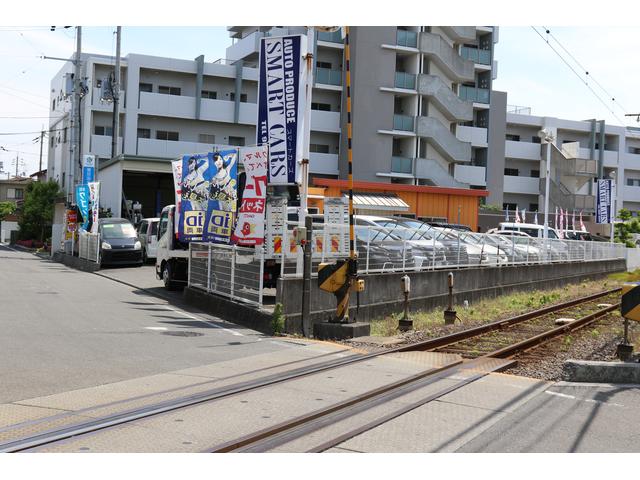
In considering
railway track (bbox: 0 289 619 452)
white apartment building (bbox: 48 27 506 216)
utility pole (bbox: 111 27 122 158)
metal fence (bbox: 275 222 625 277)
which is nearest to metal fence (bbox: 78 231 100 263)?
utility pole (bbox: 111 27 122 158)

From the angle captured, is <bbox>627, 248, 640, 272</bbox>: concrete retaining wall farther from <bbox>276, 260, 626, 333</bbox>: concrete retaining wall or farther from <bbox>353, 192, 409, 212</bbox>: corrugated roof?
<bbox>276, 260, 626, 333</bbox>: concrete retaining wall

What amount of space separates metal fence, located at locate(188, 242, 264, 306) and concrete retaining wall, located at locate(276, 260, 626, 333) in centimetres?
79

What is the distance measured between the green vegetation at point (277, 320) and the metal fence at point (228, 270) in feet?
2.60

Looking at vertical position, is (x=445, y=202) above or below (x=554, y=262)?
above

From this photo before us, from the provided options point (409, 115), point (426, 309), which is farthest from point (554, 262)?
point (409, 115)

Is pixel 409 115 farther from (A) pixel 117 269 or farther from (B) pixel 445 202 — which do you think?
(A) pixel 117 269

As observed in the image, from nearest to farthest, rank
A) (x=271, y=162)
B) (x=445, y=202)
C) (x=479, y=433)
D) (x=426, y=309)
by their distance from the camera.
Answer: (x=479, y=433) < (x=271, y=162) < (x=426, y=309) < (x=445, y=202)

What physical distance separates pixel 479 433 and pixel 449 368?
3072 millimetres

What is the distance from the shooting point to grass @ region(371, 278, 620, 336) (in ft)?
45.4

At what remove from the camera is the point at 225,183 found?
50.4 ft

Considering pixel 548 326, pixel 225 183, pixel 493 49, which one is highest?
pixel 493 49

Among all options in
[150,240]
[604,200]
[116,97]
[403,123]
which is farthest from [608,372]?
[403,123]

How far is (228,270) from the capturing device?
554 inches

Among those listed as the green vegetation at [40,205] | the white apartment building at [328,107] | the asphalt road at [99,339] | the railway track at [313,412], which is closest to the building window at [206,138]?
the white apartment building at [328,107]
